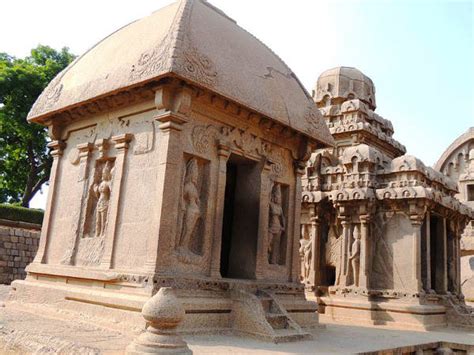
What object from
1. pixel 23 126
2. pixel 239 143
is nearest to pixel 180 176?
pixel 239 143

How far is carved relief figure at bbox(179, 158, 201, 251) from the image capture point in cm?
793

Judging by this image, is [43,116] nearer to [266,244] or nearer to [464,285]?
[266,244]

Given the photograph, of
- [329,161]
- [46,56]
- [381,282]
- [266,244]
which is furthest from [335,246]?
[46,56]

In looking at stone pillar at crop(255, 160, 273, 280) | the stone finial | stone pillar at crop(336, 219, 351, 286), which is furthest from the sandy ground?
stone pillar at crop(336, 219, 351, 286)

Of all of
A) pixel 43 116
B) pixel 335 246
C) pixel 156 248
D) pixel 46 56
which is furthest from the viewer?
pixel 46 56

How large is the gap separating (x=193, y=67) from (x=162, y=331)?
425 centimetres

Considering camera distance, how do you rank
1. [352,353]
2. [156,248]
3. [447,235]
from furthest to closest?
[447,235]
[156,248]
[352,353]

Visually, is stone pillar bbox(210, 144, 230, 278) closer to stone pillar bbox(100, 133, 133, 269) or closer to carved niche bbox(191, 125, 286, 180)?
carved niche bbox(191, 125, 286, 180)

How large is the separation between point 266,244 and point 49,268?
4.22 metres

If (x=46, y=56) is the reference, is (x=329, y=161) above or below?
below

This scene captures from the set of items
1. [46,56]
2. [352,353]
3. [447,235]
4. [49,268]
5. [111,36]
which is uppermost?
[46,56]

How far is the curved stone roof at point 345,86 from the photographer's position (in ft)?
59.9

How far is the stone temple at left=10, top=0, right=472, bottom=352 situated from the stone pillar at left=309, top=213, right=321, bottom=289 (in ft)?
3.70

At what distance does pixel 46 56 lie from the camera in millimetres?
28359
